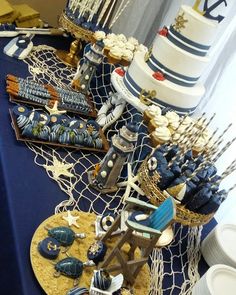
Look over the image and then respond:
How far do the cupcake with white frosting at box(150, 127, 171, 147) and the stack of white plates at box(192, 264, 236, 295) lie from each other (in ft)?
1.08

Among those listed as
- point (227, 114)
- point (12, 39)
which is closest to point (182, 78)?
point (227, 114)

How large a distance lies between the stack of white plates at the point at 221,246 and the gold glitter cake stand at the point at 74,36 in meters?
0.88

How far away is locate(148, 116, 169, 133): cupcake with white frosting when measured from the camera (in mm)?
971

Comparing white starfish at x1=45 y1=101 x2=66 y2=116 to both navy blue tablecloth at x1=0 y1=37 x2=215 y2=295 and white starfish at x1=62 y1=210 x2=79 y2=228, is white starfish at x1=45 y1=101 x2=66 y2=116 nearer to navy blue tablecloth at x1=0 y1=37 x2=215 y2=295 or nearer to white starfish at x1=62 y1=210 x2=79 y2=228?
navy blue tablecloth at x1=0 y1=37 x2=215 y2=295

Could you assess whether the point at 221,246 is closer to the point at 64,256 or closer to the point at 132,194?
the point at 132,194

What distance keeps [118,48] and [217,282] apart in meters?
0.80

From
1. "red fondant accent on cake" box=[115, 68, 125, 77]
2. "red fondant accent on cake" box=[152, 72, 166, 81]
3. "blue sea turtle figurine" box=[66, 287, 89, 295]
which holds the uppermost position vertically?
"red fondant accent on cake" box=[152, 72, 166, 81]

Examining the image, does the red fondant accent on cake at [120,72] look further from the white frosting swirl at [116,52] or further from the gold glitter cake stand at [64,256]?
the gold glitter cake stand at [64,256]

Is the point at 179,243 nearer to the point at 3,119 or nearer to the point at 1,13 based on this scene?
the point at 3,119

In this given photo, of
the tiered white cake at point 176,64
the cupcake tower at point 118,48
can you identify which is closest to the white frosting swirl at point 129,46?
the cupcake tower at point 118,48

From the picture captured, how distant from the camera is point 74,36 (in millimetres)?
1503

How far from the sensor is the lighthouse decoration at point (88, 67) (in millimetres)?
1272

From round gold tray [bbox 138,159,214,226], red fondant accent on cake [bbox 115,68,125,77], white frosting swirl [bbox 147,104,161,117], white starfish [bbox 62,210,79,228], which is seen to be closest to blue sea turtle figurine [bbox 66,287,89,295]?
white starfish [bbox 62,210,79,228]

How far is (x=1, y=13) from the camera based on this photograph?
5.03 feet
